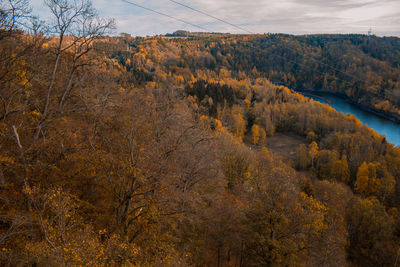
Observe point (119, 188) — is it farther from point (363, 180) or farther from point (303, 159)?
point (303, 159)

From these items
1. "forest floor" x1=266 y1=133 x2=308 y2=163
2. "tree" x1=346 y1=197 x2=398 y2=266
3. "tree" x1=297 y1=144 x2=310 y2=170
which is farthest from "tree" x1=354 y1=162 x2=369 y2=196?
"forest floor" x1=266 y1=133 x2=308 y2=163

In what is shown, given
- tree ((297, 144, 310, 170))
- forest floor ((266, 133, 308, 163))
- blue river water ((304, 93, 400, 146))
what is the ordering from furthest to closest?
blue river water ((304, 93, 400, 146)) < forest floor ((266, 133, 308, 163)) < tree ((297, 144, 310, 170))

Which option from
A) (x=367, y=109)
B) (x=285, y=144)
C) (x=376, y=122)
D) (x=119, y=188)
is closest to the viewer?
(x=119, y=188)

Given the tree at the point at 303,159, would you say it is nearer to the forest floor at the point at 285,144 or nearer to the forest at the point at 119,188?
the forest floor at the point at 285,144

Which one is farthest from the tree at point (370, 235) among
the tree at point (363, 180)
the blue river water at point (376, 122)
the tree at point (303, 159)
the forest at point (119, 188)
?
the blue river water at point (376, 122)

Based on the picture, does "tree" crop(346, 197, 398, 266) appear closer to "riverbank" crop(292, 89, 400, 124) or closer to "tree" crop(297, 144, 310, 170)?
"tree" crop(297, 144, 310, 170)

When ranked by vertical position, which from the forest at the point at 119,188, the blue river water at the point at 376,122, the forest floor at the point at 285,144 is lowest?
the forest floor at the point at 285,144

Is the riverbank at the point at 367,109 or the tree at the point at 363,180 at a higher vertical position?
A: the riverbank at the point at 367,109

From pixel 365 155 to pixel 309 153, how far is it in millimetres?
13826

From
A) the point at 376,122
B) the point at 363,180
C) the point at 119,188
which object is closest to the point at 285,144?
the point at 363,180

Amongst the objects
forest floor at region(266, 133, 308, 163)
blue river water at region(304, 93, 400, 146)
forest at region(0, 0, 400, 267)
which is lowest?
forest floor at region(266, 133, 308, 163)

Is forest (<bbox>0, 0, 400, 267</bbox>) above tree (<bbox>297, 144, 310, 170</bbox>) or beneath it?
above

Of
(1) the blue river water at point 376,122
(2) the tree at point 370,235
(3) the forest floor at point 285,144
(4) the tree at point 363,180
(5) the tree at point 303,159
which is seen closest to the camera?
(2) the tree at point 370,235

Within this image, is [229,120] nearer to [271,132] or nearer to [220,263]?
[271,132]
